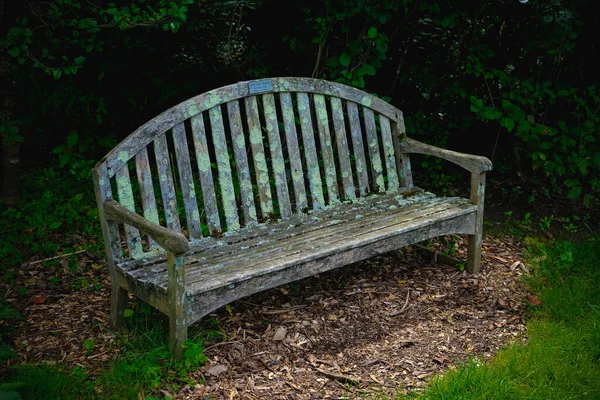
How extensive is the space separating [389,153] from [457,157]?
0.48 metres

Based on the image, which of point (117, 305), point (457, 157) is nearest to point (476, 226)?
point (457, 157)

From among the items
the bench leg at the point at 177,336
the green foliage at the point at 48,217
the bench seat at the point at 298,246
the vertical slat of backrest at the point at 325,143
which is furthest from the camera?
the green foliage at the point at 48,217

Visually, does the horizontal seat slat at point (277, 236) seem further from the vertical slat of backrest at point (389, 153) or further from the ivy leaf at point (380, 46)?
the ivy leaf at point (380, 46)

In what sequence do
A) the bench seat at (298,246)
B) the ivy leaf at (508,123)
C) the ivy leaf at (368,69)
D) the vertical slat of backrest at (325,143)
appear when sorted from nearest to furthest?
1. the bench seat at (298,246)
2. the vertical slat of backrest at (325,143)
3. the ivy leaf at (368,69)
4. the ivy leaf at (508,123)

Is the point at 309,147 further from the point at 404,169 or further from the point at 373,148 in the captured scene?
the point at 404,169

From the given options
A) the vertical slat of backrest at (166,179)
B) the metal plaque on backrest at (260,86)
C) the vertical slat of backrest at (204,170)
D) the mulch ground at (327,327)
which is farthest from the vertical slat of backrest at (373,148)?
the vertical slat of backrest at (166,179)

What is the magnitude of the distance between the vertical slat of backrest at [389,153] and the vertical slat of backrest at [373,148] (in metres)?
0.06

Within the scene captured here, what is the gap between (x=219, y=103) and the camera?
12.0ft

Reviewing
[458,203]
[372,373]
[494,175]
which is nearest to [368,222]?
[458,203]

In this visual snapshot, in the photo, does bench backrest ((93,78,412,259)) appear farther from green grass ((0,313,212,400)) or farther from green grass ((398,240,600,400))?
green grass ((398,240,600,400))

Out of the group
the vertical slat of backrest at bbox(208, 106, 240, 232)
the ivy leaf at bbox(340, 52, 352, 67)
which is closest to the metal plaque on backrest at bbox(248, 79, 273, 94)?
the vertical slat of backrest at bbox(208, 106, 240, 232)

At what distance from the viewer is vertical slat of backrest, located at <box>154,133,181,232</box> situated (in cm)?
340

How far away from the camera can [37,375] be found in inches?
117

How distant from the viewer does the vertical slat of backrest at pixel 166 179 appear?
11.2ft
